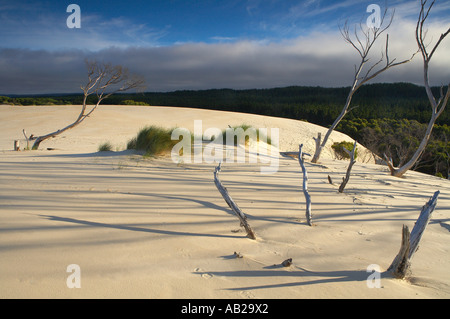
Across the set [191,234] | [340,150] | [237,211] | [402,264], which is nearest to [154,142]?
[191,234]

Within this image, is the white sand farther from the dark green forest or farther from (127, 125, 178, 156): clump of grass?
the dark green forest

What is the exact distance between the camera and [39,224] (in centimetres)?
292

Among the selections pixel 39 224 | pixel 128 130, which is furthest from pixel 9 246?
pixel 128 130

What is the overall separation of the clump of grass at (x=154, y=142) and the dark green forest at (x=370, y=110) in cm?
518

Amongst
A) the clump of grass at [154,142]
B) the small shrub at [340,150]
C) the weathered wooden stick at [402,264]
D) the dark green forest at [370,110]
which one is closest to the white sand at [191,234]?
the weathered wooden stick at [402,264]

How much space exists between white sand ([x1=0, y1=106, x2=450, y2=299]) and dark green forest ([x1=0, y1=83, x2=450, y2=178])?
6572 millimetres

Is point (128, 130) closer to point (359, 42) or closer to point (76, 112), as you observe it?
point (76, 112)

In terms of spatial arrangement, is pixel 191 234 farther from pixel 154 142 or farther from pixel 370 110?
pixel 370 110

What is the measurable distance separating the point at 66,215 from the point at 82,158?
355 centimetres

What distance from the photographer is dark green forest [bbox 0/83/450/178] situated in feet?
66.9

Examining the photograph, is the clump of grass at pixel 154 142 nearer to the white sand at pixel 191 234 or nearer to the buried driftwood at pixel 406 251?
the white sand at pixel 191 234

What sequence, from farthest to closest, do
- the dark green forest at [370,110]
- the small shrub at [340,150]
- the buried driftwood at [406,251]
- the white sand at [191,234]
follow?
the dark green forest at [370,110] → the small shrub at [340,150] → the buried driftwood at [406,251] → the white sand at [191,234]

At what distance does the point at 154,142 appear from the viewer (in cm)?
696

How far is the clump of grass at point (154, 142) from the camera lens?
6.87 m
